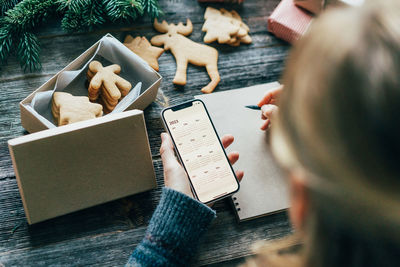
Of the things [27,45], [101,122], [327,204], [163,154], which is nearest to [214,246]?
[163,154]

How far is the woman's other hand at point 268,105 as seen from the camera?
29.0 inches

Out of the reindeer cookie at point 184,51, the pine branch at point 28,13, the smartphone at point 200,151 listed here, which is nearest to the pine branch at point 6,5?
the pine branch at point 28,13

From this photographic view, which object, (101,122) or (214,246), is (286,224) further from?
(101,122)

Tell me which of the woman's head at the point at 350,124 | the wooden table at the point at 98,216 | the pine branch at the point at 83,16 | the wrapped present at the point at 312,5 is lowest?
the wooden table at the point at 98,216

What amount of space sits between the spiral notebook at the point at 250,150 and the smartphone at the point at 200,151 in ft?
0.16

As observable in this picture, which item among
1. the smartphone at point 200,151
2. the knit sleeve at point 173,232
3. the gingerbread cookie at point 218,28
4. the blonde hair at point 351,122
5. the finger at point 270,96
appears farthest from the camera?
the gingerbread cookie at point 218,28

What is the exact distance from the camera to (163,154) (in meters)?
0.67

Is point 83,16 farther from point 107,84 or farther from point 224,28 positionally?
point 224,28

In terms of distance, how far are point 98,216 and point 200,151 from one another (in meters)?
0.23

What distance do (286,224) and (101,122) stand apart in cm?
40

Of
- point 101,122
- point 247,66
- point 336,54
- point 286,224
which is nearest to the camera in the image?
point 336,54

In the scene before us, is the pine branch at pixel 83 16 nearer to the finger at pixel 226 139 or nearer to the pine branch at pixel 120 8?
the pine branch at pixel 120 8

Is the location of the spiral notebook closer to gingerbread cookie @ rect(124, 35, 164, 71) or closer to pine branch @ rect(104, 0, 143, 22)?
gingerbread cookie @ rect(124, 35, 164, 71)

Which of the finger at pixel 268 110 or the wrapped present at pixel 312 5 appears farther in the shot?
the wrapped present at pixel 312 5
